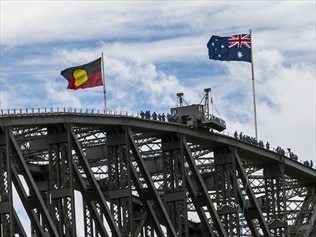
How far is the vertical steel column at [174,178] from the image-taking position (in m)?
145

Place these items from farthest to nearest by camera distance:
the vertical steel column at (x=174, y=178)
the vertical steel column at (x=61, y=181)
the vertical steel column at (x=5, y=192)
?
the vertical steel column at (x=174, y=178) → the vertical steel column at (x=61, y=181) → the vertical steel column at (x=5, y=192)

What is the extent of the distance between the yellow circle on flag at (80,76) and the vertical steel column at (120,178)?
5676 mm

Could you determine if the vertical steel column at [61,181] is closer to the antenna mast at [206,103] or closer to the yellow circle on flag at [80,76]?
the yellow circle on flag at [80,76]

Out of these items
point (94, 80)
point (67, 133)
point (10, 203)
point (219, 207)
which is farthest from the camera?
point (219, 207)

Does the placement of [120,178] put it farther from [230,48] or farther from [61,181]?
[230,48]

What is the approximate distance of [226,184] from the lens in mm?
156250

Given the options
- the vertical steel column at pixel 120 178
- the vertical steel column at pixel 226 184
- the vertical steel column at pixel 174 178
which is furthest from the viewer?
the vertical steel column at pixel 226 184

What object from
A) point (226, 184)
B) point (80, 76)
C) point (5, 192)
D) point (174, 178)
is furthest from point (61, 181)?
point (226, 184)

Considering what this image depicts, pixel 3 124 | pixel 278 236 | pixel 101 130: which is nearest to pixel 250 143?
pixel 278 236

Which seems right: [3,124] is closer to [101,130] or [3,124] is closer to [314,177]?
[101,130]

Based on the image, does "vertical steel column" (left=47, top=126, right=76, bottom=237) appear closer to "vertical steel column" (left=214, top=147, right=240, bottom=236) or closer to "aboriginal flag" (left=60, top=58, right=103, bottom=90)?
"aboriginal flag" (left=60, top=58, right=103, bottom=90)

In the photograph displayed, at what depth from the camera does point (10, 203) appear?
398 feet

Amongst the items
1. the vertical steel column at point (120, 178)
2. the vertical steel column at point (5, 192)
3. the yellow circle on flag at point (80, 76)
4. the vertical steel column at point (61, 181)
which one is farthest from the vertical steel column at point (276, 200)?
the vertical steel column at point (5, 192)

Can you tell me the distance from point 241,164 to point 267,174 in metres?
9.05
